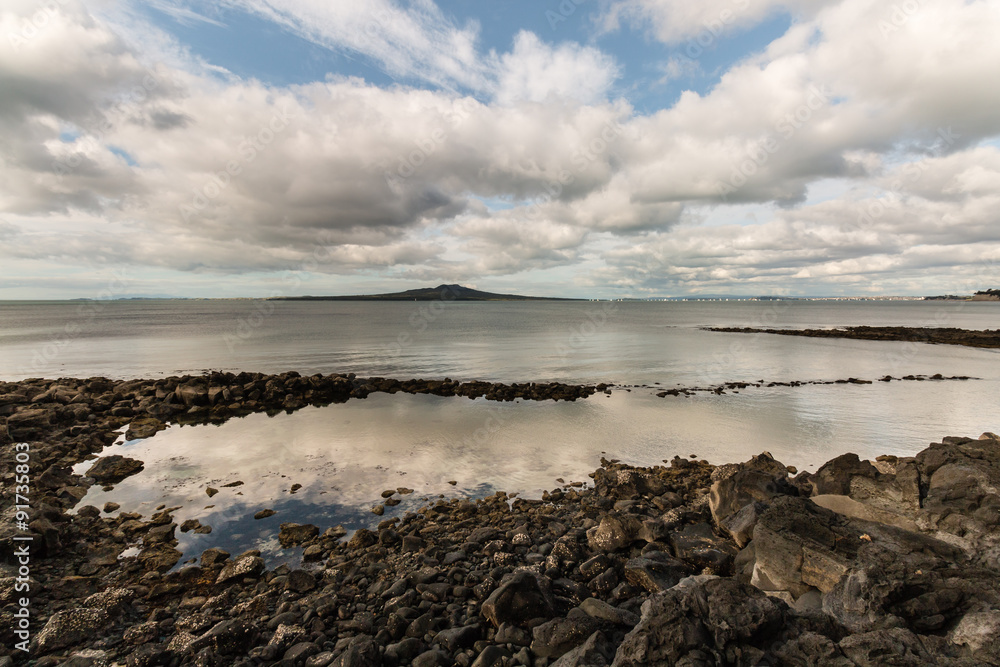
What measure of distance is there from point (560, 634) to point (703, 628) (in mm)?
1781

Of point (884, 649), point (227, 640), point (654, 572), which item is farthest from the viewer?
point (654, 572)

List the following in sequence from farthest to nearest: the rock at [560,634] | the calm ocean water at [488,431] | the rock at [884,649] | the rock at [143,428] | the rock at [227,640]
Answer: the rock at [143,428]
the calm ocean water at [488,431]
the rock at [227,640]
the rock at [560,634]
the rock at [884,649]

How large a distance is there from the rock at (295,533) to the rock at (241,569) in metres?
1.02

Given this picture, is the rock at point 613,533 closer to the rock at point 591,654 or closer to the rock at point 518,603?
the rock at point 518,603

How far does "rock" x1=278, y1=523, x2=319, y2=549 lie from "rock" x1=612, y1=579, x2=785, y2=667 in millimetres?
7407

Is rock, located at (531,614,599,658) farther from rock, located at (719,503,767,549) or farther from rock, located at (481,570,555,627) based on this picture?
rock, located at (719,503,767,549)

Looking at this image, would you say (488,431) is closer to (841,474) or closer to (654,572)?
(654,572)

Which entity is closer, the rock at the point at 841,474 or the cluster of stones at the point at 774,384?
the rock at the point at 841,474

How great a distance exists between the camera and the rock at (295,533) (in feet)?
30.8

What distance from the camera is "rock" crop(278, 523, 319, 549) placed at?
9391 millimetres

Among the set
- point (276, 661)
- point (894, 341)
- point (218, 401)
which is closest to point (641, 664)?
point (276, 661)

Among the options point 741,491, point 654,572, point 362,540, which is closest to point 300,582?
point 362,540

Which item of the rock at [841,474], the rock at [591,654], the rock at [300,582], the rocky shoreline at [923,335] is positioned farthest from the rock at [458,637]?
the rocky shoreline at [923,335]

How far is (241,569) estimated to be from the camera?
8.06m
